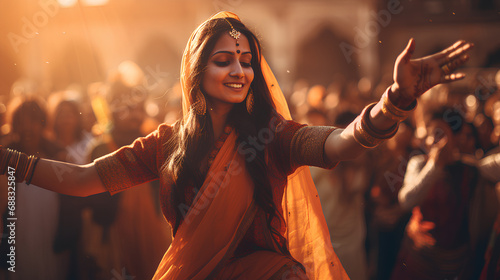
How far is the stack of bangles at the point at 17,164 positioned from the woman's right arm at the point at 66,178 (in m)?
0.02

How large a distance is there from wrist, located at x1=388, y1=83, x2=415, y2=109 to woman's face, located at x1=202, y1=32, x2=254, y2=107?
63cm

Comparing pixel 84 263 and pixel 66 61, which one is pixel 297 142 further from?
pixel 66 61

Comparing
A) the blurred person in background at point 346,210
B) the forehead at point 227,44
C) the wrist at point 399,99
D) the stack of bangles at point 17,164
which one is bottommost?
the blurred person in background at point 346,210

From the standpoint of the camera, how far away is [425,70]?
1499 millimetres

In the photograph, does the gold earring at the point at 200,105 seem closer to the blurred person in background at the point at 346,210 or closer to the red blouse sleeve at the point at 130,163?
the red blouse sleeve at the point at 130,163

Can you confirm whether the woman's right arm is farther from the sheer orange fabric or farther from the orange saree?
the sheer orange fabric

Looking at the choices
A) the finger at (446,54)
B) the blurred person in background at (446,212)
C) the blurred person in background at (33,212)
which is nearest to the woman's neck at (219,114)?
the finger at (446,54)

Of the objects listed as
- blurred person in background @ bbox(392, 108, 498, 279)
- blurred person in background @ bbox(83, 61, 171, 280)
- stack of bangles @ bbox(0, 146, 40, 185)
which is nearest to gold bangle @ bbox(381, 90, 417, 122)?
stack of bangles @ bbox(0, 146, 40, 185)

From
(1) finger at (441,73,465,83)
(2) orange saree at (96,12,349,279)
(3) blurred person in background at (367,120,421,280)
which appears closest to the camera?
(1) finger at (441,73,465,83)

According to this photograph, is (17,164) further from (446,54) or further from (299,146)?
(446,54)

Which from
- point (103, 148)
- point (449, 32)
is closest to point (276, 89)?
point (103, 148)

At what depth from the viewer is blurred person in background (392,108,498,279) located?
331 cm

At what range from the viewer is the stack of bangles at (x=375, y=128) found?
4.95 feet

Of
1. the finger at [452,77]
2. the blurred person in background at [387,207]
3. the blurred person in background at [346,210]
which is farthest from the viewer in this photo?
the blurred person in background at [346,210]
